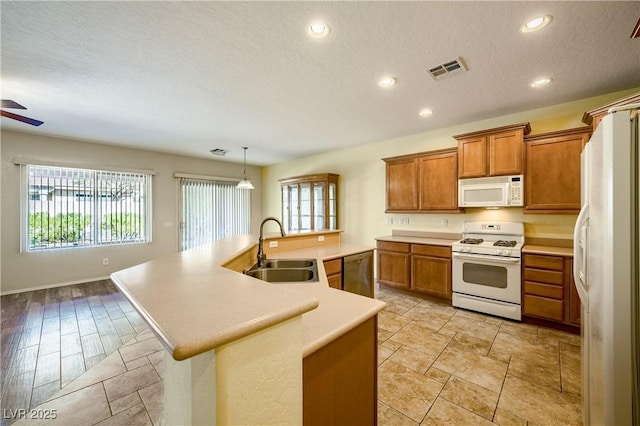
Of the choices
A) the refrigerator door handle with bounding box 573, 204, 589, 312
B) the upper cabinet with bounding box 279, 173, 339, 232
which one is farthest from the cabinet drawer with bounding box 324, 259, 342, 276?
the upper cabinet with bounding box 279, 173, 339, 232

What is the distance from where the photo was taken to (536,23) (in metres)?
1.77

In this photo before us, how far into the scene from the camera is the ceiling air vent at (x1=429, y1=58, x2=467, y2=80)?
7.43ft

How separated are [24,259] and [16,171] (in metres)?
1.43

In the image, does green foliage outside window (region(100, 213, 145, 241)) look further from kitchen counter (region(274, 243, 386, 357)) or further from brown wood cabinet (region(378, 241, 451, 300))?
kitchen counter (region(274, 243, 386, 357))

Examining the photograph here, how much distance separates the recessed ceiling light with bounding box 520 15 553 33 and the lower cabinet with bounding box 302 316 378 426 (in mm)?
2252

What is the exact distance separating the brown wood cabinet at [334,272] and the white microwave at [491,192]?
6.89 ft

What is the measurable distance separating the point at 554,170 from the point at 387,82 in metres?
2.24

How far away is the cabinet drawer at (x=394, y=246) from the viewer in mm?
3922

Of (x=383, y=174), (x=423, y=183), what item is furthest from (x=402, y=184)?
(x=383, y=174)

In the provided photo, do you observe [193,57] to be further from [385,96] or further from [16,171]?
[16,171]

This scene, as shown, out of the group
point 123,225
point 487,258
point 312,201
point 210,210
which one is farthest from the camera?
point 210,210

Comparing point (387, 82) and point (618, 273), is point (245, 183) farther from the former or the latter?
point (618, 273)

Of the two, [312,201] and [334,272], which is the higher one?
[312,201]

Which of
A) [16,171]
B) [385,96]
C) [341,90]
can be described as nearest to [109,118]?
[16,171]
